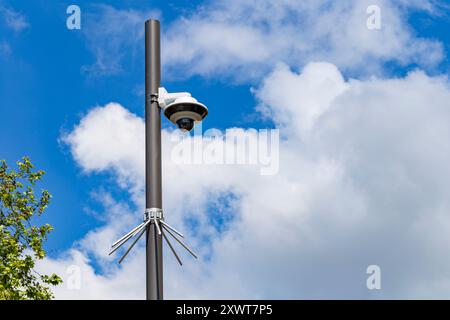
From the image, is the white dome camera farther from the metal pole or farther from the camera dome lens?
the metal pole

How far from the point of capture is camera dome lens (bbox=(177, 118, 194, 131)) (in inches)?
306

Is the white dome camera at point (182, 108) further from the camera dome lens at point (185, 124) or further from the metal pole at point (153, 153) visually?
the metal pole at point (153, 153)

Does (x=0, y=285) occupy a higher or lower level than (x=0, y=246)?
lower

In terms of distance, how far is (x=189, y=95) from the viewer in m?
7.86

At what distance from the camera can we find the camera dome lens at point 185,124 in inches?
306

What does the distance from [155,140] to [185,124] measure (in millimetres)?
686

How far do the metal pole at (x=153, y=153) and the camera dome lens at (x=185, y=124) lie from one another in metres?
0.31

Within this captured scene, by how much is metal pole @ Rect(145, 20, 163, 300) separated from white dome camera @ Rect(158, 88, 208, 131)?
0.36ft

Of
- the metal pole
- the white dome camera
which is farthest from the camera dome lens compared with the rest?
the metal pole

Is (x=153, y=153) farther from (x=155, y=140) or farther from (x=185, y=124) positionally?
(x=185, y=124)
